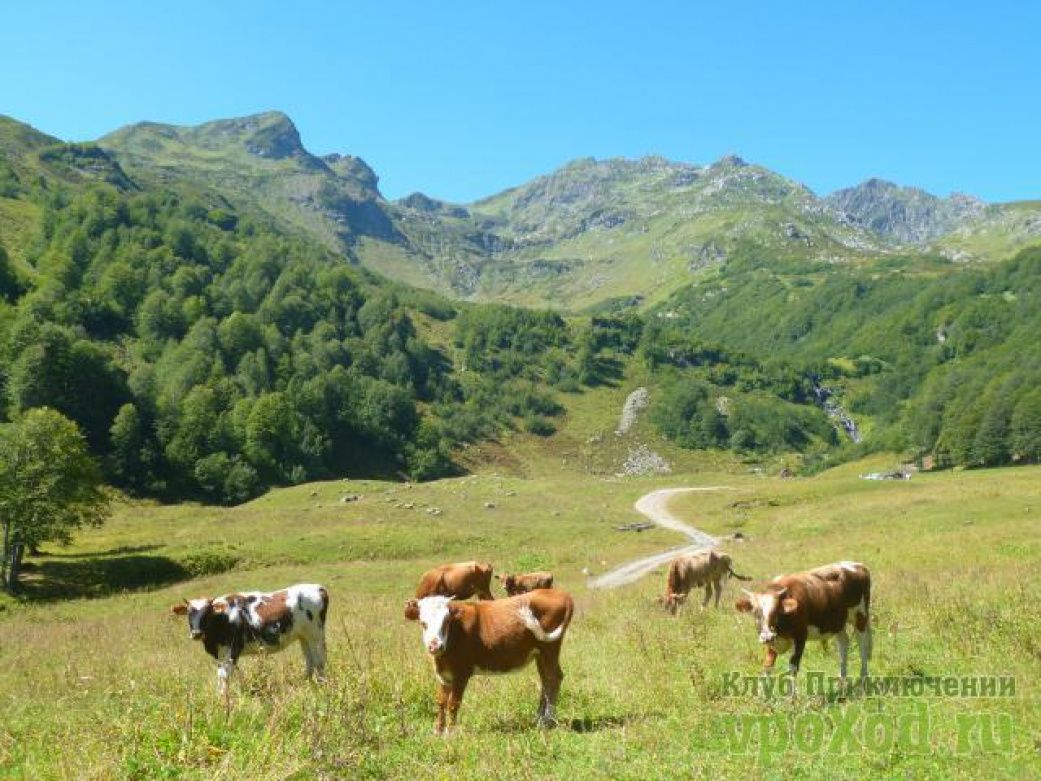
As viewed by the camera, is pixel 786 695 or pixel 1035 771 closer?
pixel 1035 771

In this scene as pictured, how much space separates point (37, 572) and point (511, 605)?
46.7 metres

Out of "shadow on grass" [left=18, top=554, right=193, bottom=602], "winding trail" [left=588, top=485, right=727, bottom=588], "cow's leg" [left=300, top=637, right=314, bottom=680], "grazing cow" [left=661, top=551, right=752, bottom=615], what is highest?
"cow's leg" [left=300, top=637, right=314, bottom=680]

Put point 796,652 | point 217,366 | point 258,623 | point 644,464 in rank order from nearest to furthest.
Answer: point 796,652 < point 258,623 < point 217,366 < point 644,464

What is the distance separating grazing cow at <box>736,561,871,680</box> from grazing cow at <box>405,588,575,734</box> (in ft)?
11.5

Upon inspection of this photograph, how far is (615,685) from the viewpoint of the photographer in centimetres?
1173

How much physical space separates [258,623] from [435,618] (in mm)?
5494

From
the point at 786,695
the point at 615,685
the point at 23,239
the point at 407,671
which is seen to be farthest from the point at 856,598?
the point at 23,239

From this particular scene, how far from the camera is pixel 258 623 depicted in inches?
516

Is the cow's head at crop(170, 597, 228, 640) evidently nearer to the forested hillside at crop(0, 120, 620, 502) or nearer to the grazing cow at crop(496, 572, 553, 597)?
the grazing cow at crop(496, 572, 553, 597)

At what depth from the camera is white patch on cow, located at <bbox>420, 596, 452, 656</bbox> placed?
9.27 meters

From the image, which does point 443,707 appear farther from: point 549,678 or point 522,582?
point 522,582

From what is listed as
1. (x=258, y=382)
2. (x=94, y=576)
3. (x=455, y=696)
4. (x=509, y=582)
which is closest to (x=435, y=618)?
(x=455, y=696)

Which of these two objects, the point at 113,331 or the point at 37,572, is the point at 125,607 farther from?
the point at 113,331

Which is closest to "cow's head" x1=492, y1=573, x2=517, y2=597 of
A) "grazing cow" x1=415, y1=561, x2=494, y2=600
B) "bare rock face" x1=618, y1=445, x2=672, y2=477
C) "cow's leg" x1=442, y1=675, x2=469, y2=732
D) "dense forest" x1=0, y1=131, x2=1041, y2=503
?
"grazing cow" x1=415, y1=561, x2=494, y2=600
